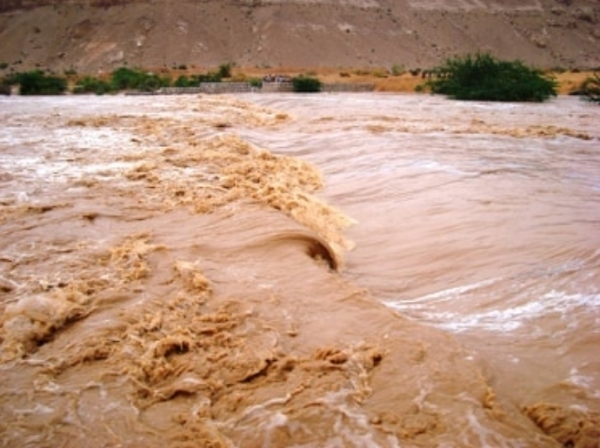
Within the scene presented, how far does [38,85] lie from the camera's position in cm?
3141

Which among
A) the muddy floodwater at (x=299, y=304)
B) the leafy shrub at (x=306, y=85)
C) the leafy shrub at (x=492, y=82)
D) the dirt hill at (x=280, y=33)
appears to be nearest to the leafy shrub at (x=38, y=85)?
the leafy shrub at (x=306, y=85)

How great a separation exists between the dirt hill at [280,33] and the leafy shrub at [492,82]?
78.3ft

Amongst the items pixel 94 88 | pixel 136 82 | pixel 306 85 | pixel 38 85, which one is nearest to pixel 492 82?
pixel 306 85

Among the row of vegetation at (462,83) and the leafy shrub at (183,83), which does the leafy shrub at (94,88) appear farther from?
the leafy shrub at (183,83)

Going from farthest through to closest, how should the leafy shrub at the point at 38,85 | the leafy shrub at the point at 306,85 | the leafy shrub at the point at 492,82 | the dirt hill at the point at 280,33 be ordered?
the dirt hill at the point at 280,33 < the leafy shrub at the point at 38,85 < the leafy shrub at the point at 306,85 < the leafy shrub at the point at 492,82

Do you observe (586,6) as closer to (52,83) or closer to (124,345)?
(52,83)

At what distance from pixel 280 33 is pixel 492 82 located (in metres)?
31.0

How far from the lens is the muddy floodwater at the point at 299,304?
3.19 meters

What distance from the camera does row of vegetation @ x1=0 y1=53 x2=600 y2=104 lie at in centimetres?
2366

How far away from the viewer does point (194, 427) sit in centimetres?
312

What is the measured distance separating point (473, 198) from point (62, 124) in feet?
40.3

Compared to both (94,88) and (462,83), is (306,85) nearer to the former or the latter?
(462,83)

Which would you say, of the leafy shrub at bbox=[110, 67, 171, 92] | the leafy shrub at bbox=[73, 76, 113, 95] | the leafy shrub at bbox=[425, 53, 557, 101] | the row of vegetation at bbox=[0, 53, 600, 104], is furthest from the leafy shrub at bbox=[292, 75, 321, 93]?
the leafy shrub at bbox=[73, 76, 113, 95]

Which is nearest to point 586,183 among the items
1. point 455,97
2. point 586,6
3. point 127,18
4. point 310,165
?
point 310,165
